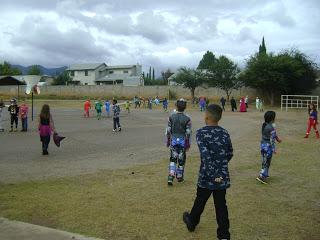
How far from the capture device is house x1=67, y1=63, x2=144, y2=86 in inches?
3976

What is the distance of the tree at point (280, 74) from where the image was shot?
51625 mm

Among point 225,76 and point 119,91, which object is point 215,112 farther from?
point 119,91

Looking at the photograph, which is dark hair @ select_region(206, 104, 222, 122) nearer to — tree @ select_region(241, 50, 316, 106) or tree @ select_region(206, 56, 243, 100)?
tree @ select_region(241, 50, 316, 106)

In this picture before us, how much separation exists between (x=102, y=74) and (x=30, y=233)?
101586 millimetres

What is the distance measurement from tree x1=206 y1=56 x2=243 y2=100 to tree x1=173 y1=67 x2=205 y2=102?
2.32 m

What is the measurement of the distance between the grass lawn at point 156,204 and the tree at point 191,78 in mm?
49717

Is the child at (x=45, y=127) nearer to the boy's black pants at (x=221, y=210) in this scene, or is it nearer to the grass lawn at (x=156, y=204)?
the grass lawn at (x=156, y=204)

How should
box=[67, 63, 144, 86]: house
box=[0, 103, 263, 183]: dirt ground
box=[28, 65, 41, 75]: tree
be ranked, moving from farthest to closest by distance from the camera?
box=[28, 65, 41, 75]: tree < box=[67, 63, 144, 86]: house < box=[0, 103, 263, 183]: dirt ground

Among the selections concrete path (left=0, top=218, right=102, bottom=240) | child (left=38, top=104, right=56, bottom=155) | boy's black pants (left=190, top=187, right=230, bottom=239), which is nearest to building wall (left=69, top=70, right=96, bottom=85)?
child (left=38, top=104, right=56, bottom=155)

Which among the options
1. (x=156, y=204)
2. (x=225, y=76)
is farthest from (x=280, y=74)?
(x=156, y=204)

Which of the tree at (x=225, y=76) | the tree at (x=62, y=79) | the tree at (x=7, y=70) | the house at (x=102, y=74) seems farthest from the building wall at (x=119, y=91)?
the tree at (x=7, y=70)

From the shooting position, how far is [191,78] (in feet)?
198

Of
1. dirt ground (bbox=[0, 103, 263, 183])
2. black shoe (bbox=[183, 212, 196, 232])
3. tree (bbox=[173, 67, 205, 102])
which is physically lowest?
dirt ground (bbox=[0, 103, 263, 183])

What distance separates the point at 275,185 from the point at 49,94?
70.4 metres
